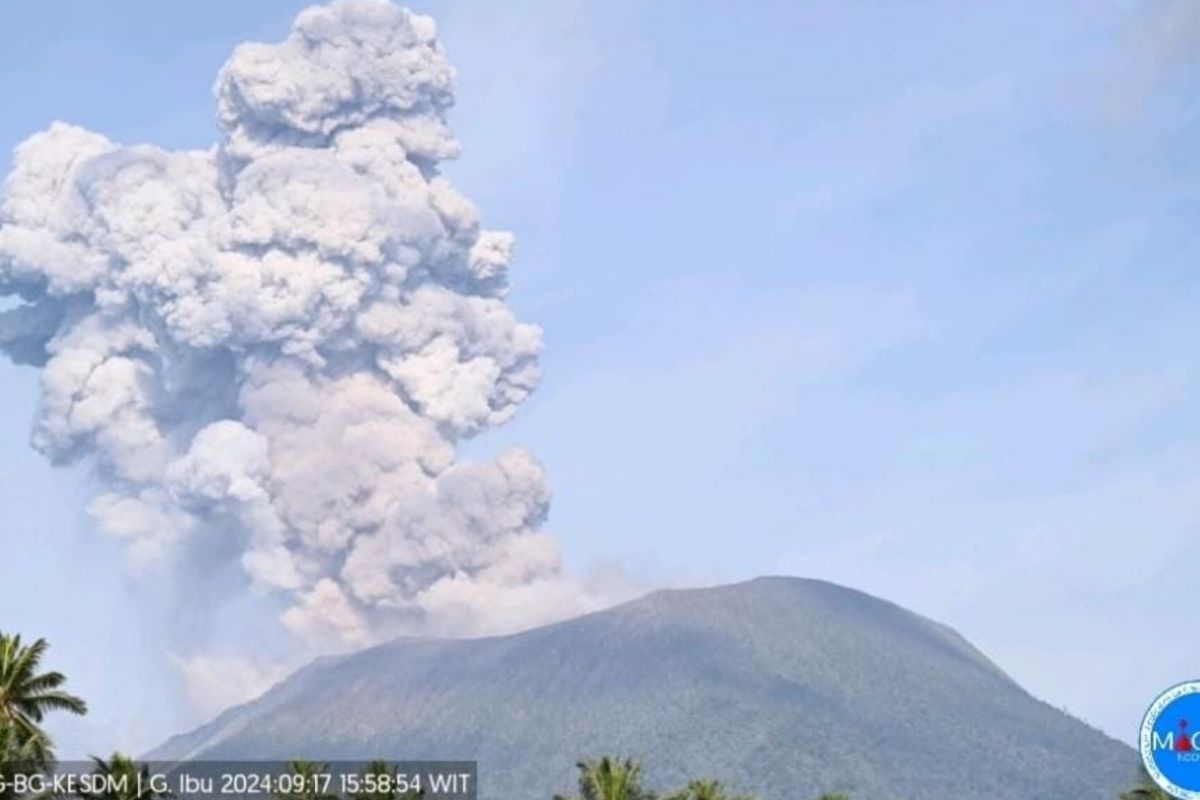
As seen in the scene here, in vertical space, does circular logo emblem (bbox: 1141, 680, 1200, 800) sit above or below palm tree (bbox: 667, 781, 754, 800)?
below

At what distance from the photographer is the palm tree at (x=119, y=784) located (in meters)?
68.9

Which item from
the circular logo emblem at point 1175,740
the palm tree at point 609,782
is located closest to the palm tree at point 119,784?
the palm tree at point 609,782

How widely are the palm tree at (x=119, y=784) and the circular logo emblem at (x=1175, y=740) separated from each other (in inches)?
1428

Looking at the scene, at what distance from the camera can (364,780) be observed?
7794 cm

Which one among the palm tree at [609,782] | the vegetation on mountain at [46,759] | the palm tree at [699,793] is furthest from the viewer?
the palm tree at [699,793]

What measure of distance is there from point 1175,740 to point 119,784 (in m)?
36.9

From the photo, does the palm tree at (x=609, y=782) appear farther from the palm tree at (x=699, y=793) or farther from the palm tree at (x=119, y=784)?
the palm tree at (x=119, y=784)

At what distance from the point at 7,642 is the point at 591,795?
2329 centimetres

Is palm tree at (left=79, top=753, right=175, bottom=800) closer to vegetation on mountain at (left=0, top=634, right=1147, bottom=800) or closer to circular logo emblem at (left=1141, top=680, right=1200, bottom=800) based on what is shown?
vegetation on mountain at (left=0, top=634, right=1147, bottom=800)

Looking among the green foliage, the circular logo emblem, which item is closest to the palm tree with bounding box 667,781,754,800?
the green foliage

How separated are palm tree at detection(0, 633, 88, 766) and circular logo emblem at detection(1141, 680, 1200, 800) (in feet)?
115

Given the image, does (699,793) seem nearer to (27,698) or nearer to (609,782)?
(609,782)

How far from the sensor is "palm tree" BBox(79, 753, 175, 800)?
6888cm

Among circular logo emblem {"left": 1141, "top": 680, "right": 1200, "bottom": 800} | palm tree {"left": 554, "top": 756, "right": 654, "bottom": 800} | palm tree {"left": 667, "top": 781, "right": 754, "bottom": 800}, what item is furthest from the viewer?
palm tree {"left": 667, "top": 781, "right": 754, "bottom": 800}
